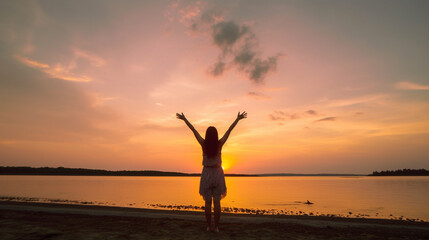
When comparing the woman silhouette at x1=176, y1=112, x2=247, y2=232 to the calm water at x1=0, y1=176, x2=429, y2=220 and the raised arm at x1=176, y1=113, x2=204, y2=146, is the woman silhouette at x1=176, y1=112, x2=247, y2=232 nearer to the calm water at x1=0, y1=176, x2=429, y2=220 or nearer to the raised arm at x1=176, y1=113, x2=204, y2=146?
the raised arm at x1=176, y1=113, x2=204, y2=146

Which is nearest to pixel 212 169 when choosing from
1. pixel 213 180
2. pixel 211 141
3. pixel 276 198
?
pixel 213 180

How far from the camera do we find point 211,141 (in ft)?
24.9

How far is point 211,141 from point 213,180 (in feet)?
3.49

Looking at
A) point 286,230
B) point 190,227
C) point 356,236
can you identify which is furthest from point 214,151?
point 356,236

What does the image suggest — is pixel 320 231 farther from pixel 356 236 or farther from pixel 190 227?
pixel 190 227

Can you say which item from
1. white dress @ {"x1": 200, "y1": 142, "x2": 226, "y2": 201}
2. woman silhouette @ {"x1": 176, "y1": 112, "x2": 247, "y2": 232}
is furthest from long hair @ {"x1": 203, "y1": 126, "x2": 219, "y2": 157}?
white dress @ {"x1": 200, "y1": 142, "x2": 226, "y2": 201}

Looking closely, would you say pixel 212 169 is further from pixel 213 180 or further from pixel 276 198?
pixel 276 198

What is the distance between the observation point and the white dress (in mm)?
7746

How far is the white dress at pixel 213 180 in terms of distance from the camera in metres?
7.75

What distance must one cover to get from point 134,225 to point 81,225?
5.21ft

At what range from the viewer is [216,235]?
7.57 m

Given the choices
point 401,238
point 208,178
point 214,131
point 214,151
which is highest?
point 214,131

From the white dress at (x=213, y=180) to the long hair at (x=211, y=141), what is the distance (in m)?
0.16

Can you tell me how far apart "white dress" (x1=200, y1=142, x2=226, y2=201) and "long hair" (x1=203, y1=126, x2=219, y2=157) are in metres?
0.16
